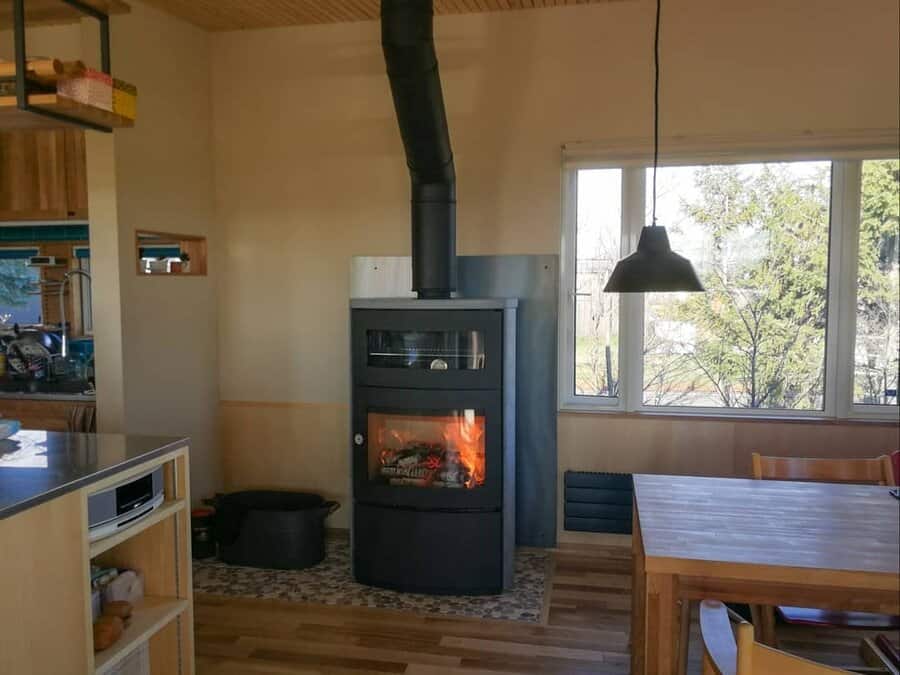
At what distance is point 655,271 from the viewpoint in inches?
80.2

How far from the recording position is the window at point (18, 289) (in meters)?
3.79

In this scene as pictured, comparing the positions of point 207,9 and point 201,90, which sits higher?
point 207,9

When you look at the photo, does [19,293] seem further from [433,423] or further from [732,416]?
[732,416]

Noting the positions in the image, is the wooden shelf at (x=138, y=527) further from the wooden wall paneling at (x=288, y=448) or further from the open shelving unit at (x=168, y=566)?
the wooden wall paneling at (x=288, y=448)

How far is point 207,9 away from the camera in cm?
340

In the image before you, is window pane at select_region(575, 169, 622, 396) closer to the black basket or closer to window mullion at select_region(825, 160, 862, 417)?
window mullion at select_region(825, 160, 862, 417)

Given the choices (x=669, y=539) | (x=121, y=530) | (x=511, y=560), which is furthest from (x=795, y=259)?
(x=121, y=530)

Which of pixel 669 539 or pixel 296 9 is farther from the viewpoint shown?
pixel 296 9

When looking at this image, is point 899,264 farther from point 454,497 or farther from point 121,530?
point 121,530

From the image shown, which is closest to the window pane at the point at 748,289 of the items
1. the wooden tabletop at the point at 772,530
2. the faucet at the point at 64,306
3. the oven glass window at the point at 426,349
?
the oven glass window at the point at 426,349

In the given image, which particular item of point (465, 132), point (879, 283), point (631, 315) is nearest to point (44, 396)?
point (465, 132)

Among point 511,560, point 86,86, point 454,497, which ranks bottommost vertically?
point 511,560

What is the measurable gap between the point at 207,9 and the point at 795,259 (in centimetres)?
297

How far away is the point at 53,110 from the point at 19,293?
2.34m
